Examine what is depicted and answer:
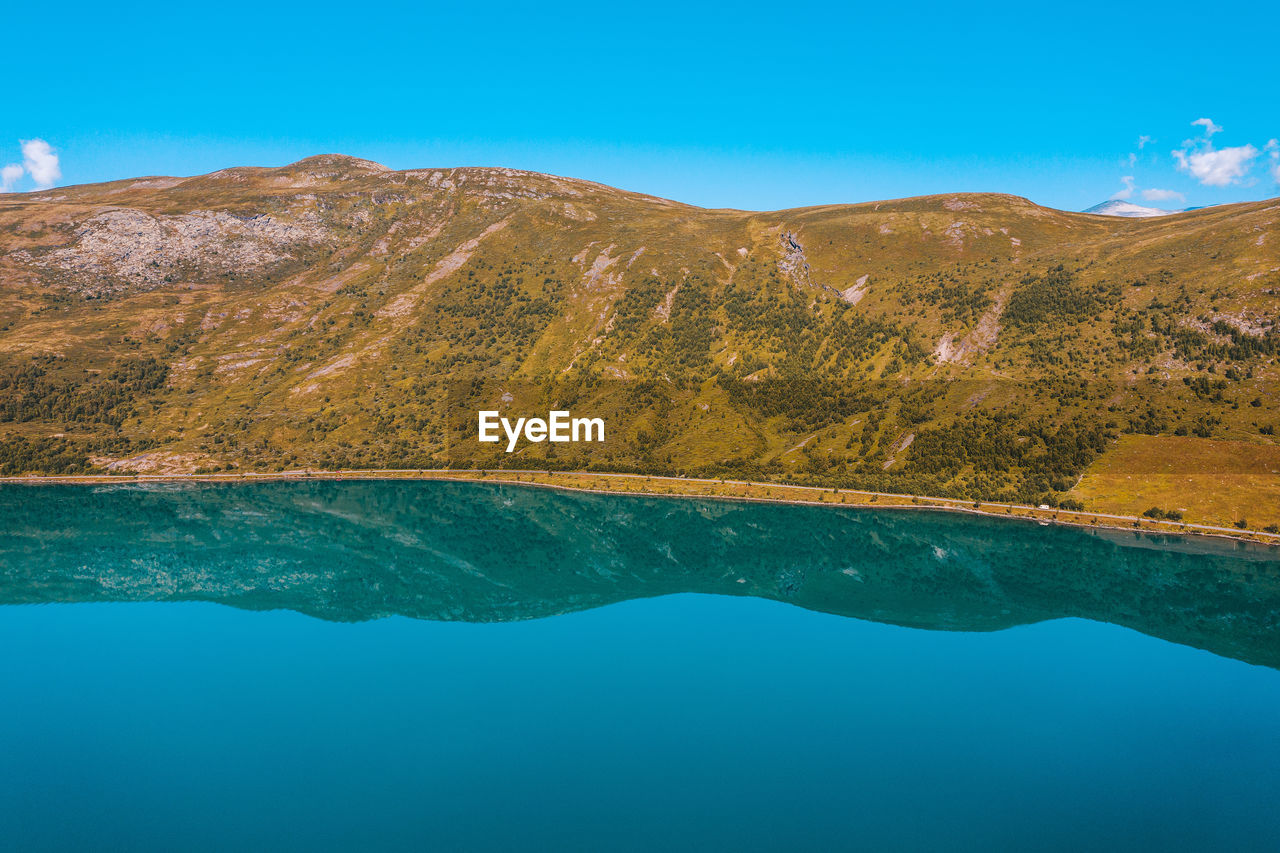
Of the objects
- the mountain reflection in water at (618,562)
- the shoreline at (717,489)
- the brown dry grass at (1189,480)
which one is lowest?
the mountain reflection in water at (618,562)

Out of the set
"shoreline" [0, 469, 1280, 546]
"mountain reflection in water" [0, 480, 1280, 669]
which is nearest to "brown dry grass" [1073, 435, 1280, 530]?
"shoreline" [0, 469, 1280, 546]

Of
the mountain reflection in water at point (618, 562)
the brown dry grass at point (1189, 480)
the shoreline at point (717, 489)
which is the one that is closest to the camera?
the mountain reflection in water at point (618, 562)

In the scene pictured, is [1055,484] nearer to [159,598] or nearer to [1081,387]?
[1081,387]

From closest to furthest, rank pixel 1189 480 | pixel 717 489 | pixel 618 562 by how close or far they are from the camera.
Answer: pixel 618 562 → pixel 1189 480 → pixel 717 489

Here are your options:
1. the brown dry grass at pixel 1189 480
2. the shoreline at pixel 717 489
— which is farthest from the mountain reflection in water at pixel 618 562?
the brown dry grass at pixel 1189 480

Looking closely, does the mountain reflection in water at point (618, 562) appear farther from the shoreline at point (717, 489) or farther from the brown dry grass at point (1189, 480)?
the brown dry grass at point (1189, 480)

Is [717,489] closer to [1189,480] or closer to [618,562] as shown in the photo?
[618,562]

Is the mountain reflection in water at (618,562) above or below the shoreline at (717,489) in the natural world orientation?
below

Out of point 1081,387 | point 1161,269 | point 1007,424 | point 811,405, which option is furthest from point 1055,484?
point 1161,269

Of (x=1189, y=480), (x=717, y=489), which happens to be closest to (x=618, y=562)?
(x=717, y=489)
